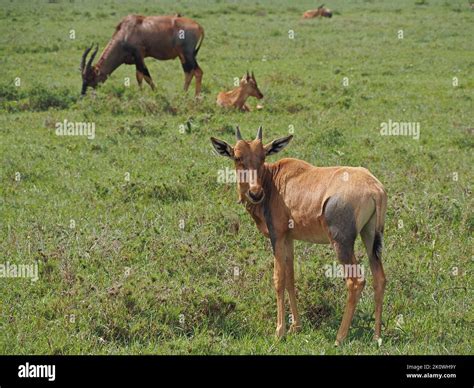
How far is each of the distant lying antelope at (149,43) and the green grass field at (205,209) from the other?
0.82m

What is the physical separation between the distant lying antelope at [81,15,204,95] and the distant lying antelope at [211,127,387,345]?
12.2 m

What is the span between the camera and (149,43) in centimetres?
2003

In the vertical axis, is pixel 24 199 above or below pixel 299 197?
below

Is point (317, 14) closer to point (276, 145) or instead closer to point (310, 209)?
point (276, 145)

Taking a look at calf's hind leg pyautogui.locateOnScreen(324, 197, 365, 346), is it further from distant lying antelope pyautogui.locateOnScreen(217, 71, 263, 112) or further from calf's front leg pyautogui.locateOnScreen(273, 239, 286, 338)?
distant lying antelope pyautogui.locateOnScreen(217, 71, 263, 112)

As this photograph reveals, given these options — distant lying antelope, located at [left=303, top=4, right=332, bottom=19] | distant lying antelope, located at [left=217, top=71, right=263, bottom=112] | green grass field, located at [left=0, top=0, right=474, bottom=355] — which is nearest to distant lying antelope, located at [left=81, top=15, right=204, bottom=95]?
green grass field, located at [left=0, top=0, right=474, bottom=355]

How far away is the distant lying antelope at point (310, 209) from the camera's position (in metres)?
6.77

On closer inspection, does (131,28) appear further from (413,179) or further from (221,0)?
(221,0)

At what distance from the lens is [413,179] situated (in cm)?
1152

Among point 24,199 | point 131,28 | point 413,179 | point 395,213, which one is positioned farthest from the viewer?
point 131,28

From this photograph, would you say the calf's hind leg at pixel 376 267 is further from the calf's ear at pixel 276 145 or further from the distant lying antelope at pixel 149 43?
the distant lying antelope at pixel 149 43

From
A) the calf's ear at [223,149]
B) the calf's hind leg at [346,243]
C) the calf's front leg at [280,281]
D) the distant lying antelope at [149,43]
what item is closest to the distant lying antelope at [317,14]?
the distant lying antelope at [149,43]
